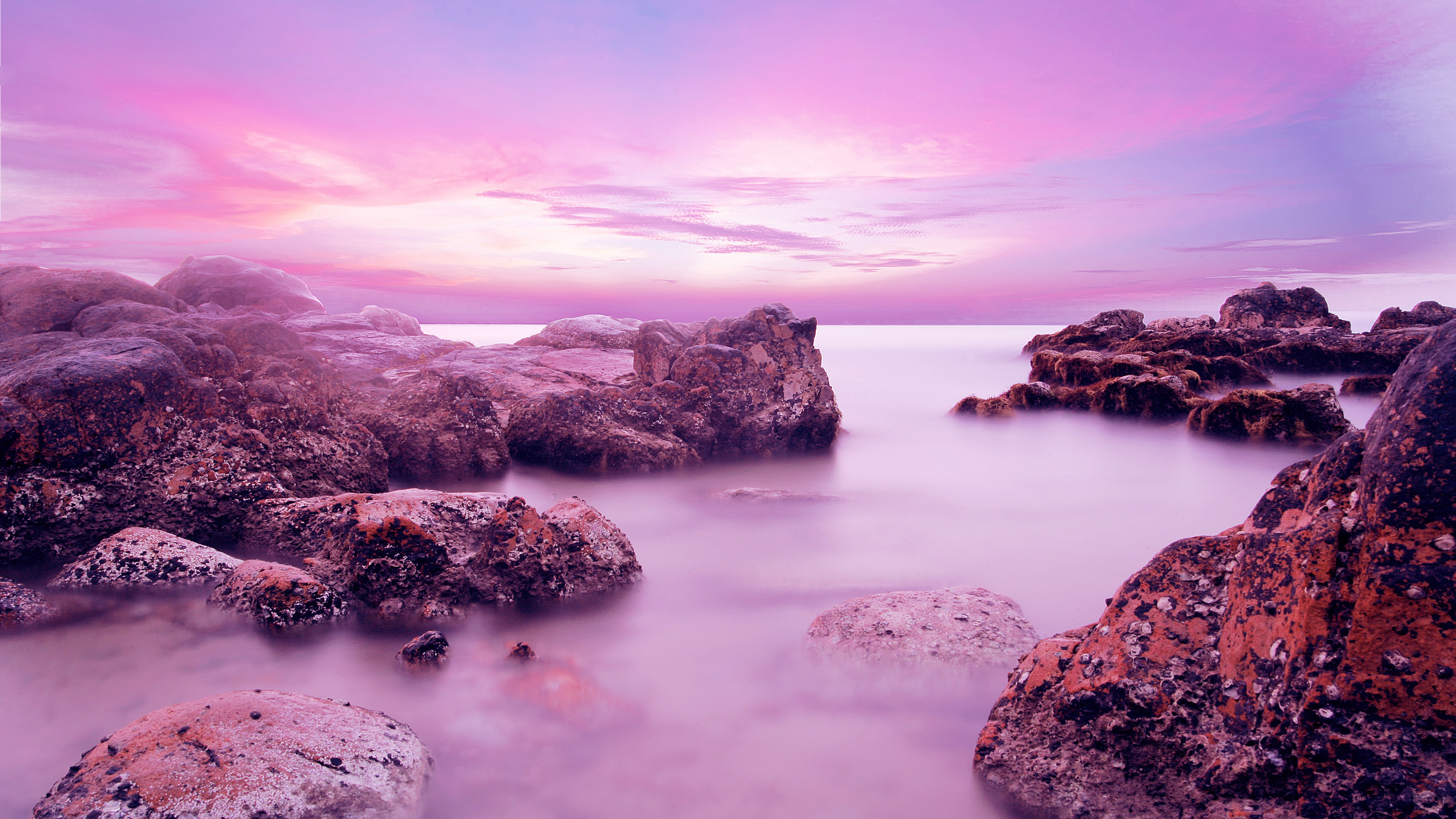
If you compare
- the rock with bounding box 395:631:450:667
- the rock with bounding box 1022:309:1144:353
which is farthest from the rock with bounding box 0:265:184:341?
the rock with bounding box 1022:309:1144:353

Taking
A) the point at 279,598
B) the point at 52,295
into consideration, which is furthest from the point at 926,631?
the point at 52,295

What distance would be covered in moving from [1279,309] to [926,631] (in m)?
30.8

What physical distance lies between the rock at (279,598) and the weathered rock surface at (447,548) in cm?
18

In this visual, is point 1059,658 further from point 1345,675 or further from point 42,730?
point 42,730

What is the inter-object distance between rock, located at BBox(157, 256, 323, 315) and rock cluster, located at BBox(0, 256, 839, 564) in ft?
15.2

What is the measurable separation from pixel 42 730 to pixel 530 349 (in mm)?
14533

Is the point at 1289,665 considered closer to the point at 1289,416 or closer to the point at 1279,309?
the point at 1289,416

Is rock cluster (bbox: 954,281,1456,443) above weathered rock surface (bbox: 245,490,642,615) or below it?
above

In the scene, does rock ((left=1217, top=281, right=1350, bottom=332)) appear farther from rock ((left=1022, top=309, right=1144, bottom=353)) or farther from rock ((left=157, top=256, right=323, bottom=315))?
rock ((left=157, top=256, right=323, bottom=315))

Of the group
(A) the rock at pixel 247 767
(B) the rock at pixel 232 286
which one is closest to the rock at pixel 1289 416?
(A) the rock at pixel 247 767

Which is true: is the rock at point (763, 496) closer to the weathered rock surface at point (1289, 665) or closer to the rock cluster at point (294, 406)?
the rock cluster at point (294, 406)

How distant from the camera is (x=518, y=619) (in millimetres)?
6094

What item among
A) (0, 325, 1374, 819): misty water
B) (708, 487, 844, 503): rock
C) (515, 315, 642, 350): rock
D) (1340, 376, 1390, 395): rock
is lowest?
(0, 325, 1374, 819): misty water

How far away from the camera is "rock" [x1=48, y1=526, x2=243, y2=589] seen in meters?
6.07
